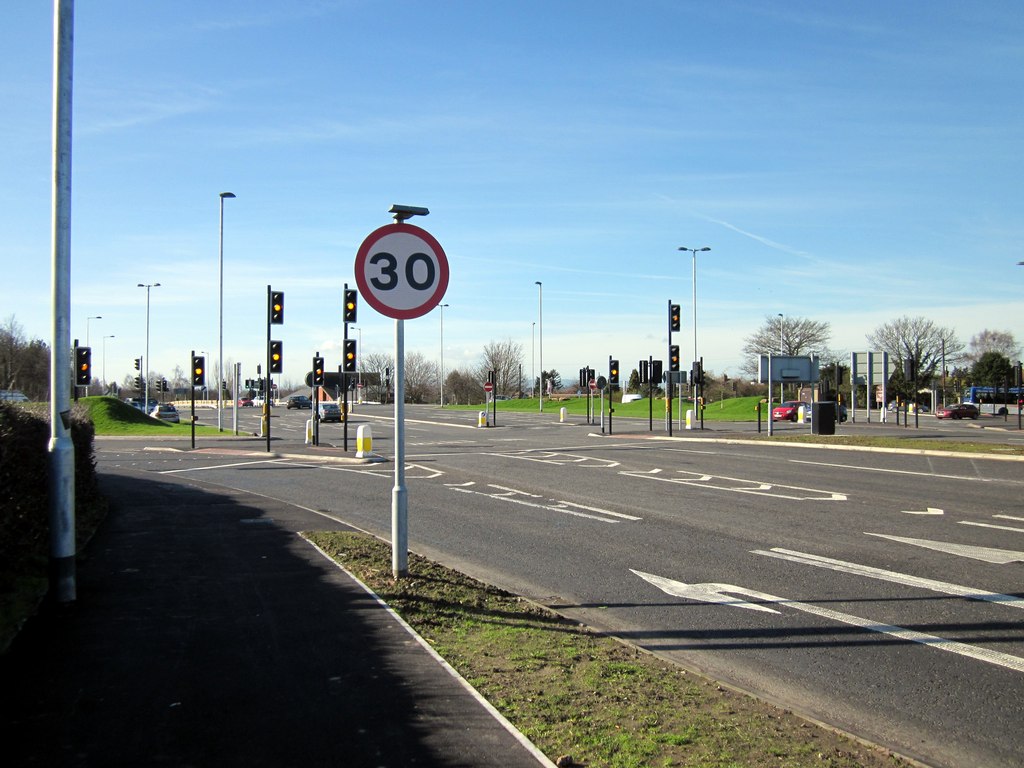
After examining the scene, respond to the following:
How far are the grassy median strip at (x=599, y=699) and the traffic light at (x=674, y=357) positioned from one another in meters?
32.2

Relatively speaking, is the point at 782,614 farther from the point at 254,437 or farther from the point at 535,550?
the point at 254,437

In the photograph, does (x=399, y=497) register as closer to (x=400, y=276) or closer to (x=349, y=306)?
(x=400, y=276)

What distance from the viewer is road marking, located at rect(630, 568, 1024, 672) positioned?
5.61 metres

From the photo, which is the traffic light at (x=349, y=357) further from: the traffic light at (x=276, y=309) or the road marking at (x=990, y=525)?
the road marking at (x=990, y=525)

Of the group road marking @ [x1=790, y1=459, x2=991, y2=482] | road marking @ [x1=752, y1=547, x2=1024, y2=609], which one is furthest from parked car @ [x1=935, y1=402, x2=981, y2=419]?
road marking @ [x1=752, y1=547, x2=1024, y2=609]

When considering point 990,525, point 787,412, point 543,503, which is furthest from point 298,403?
point 990,525

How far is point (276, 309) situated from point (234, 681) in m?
23.5

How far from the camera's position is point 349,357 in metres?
27.5

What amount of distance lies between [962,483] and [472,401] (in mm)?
106006

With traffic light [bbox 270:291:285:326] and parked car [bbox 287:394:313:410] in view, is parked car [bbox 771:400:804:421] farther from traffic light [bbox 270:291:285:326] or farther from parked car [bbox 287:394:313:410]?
parked car [bbox 287:394:313:410]

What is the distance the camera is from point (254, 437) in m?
37.9

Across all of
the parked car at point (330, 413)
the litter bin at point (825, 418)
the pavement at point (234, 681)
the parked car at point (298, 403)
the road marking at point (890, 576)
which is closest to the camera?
the pavement at point (234, 681)

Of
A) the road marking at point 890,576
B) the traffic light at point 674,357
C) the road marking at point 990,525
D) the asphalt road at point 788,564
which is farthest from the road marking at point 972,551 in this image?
the traffic light at point 674,357

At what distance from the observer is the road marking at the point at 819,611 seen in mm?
5613
